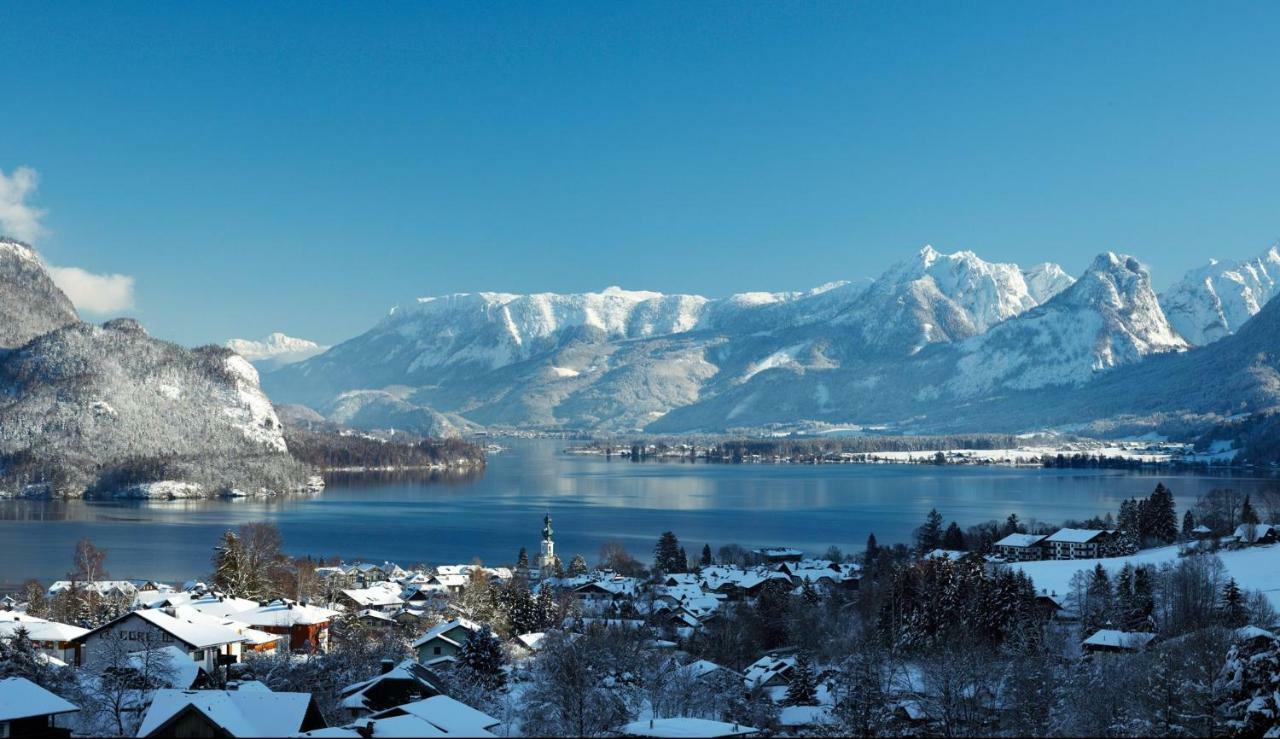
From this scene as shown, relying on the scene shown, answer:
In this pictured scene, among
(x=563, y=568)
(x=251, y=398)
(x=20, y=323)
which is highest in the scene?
(x=20, y=323)

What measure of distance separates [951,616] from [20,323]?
116 m

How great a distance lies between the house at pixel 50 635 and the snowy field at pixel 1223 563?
987 inches

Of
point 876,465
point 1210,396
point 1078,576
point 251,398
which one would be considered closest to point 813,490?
point 876,465

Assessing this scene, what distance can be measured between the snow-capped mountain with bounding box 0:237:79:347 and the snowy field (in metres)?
108

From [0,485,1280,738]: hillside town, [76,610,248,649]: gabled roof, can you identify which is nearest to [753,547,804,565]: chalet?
[0,485,1280,738]: hillside town

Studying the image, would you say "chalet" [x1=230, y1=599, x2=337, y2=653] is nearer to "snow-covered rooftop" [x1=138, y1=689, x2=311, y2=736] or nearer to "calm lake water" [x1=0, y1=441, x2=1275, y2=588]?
"snow-covered rooftop" [x1=138, y1=689, x2=311, y2=736]

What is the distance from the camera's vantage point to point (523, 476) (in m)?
123

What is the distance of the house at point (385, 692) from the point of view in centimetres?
2016

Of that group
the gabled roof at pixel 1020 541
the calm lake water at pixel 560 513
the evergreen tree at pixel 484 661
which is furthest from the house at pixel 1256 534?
the evergreen tree at pixel 484 661

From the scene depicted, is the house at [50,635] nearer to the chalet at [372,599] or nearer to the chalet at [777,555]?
the chalet at [372,599]

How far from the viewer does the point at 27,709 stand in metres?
16.4

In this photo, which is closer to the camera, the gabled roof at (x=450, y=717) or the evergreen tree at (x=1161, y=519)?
the gabled roof at (x=450, y=717)

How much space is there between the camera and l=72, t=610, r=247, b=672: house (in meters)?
24.2

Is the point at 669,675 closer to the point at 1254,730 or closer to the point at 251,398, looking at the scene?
the point at 1254,730
